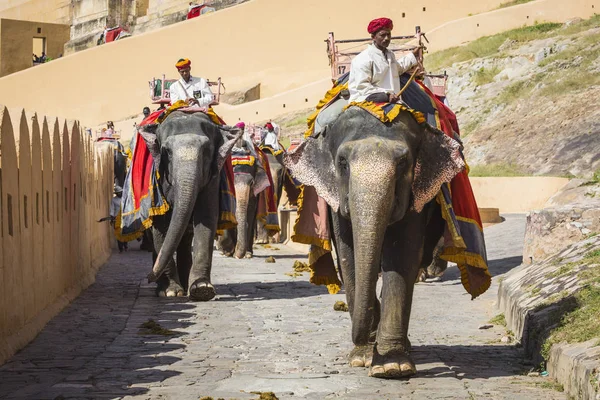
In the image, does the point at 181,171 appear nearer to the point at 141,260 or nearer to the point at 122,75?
the point at 141,260

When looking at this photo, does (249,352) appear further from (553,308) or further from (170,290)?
(170,290)

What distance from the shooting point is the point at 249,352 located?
351 inches

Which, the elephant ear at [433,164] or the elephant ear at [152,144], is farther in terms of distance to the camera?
the elephant ear at [152,144]

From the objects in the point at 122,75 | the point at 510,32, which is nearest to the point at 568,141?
the point at 510,32

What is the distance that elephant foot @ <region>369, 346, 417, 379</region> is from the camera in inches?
301

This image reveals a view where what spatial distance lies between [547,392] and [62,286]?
6.29m

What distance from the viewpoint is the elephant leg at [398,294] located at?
770 cm

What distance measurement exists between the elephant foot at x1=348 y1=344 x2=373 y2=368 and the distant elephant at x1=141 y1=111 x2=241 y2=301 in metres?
3.99

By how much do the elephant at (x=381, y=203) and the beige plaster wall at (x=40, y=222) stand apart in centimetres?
223

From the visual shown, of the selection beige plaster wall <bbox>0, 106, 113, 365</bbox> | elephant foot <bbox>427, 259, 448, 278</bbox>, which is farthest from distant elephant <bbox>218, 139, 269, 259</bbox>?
elephant foot <bbox>427, 259, 448, 278</bbox>

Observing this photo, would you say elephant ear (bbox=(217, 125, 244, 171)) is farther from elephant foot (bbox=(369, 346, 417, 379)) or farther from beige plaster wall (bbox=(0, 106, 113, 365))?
elephant foot (bbox=(369, 346, 417, 379))

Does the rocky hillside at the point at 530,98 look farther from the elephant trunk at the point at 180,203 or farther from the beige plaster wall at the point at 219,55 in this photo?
the elephant trunk at the point at 180,203

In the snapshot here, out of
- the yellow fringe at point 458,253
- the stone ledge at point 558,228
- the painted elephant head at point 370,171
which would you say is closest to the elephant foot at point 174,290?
the stone ledge at point 558,228

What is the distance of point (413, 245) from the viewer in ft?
26.2
